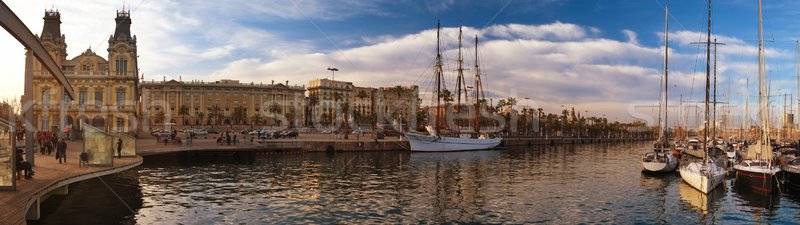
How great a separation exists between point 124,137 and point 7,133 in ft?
56.8

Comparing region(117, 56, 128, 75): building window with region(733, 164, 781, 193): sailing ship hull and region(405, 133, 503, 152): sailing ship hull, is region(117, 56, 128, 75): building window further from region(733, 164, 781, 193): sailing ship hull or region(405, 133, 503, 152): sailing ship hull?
region(733, 164, 781, 193): sailing ship hull

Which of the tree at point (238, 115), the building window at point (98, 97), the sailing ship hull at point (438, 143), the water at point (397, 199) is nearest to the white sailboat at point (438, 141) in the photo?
the sailing ship hull at point (438, 143)

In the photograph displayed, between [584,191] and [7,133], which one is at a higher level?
[7,133]

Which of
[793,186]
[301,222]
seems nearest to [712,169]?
[793,186]

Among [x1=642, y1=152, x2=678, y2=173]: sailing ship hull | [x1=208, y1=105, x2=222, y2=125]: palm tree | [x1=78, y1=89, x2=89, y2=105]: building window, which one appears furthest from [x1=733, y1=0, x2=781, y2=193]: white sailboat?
[x1=208, y1=105, x2=222, y2=125]: palm tree

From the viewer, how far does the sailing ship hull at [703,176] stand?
117ft

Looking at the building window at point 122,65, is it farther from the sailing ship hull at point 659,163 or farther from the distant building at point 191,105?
the sailing ship hull at point 659,163

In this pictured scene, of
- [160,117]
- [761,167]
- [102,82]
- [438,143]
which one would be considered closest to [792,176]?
[761,167]

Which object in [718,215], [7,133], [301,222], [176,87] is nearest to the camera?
[7,133]

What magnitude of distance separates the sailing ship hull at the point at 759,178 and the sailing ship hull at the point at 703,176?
1489 mm

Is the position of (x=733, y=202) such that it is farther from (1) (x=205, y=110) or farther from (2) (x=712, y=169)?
(1) (x=205, y=110)

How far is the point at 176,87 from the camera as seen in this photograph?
193 metres

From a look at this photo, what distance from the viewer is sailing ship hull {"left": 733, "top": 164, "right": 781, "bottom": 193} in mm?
35125

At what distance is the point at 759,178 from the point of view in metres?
35.6
